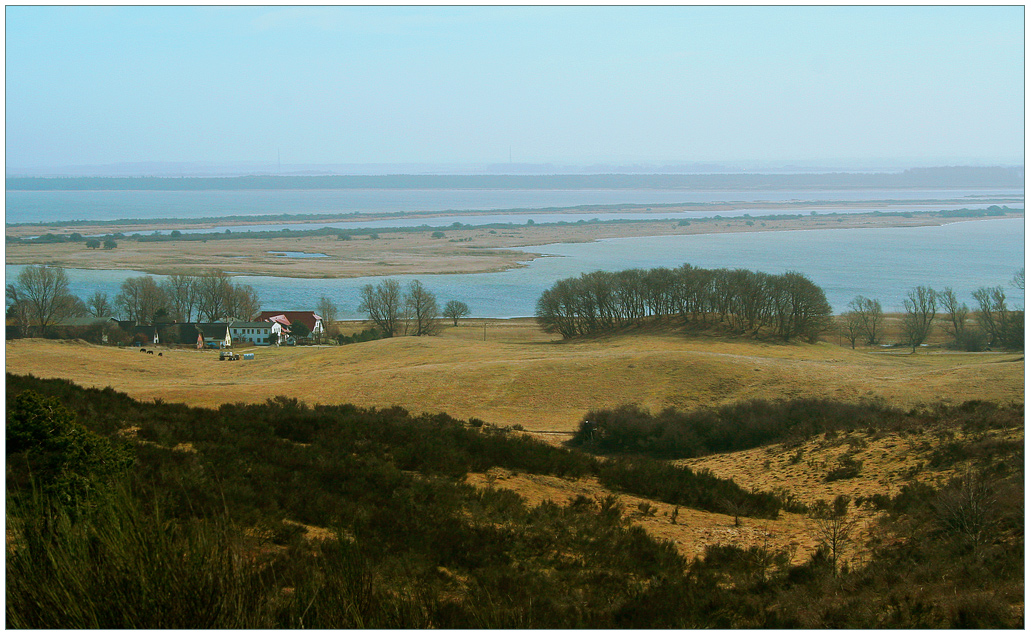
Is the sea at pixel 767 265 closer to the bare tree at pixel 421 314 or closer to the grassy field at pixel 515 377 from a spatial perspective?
the bare tree at pixel 421 314

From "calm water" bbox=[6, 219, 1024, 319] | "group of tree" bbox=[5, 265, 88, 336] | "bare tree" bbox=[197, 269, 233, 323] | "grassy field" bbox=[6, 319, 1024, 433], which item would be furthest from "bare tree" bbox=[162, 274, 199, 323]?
"grassy field" bbox=[6, 319, 1024, 433]

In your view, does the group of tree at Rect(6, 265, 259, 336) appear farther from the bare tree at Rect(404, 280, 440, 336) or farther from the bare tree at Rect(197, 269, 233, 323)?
the bare tree at Rect(404, 280, 440, 336)

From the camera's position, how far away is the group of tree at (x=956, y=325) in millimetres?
44344

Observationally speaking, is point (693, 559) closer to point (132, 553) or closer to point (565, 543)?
point (565, 543)

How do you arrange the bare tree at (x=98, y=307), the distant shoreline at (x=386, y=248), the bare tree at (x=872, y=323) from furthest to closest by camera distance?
the distant shoreline at (x=386, y=248), the bare tree at (x=98, y=307), the bare tree at (x=872, y=323)

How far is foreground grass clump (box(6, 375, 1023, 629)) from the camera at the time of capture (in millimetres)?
4191

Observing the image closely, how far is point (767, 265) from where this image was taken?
90.5m

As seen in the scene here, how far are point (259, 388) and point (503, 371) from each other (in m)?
9.14

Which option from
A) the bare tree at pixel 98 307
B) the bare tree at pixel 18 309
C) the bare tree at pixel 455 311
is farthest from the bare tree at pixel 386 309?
the bare tree at pixel 18 309

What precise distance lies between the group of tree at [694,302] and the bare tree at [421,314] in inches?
313

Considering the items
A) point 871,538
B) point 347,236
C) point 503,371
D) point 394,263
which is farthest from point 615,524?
point 347,236

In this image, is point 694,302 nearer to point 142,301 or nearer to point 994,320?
point 994,320

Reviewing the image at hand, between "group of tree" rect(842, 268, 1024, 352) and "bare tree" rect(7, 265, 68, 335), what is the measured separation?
5228 cm

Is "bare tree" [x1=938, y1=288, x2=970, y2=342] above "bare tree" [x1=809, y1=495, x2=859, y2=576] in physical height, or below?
below
